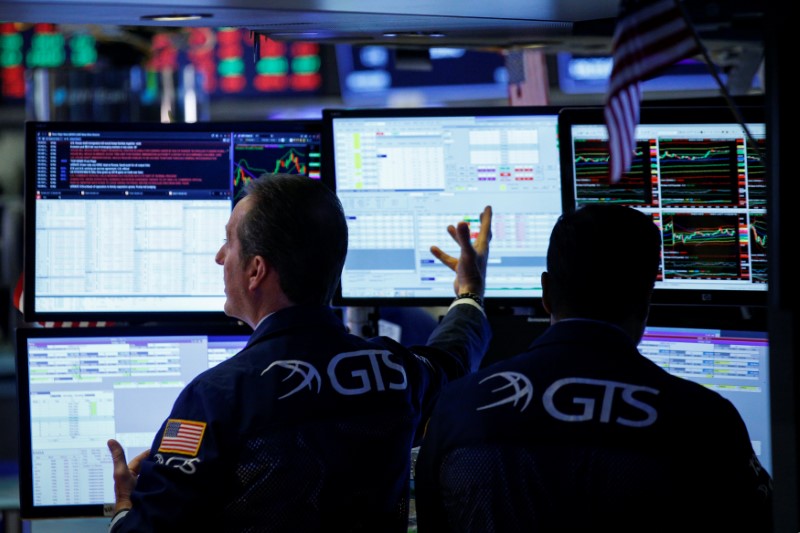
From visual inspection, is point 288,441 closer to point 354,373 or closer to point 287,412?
point 287,412

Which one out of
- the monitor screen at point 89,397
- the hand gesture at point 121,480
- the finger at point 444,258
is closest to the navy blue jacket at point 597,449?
the hand gesture at point 121,480

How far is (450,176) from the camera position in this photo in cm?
253

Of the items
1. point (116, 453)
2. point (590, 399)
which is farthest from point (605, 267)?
point (116, 453)

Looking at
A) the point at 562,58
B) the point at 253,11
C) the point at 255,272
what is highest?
the point at 562,58

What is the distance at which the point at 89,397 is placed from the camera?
8.24ft

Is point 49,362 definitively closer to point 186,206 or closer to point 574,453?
point 186,206

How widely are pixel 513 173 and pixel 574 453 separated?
0.97 metres

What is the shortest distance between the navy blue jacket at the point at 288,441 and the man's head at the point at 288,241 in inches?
2.3

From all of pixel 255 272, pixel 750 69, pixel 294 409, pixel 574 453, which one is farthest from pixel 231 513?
pixel 750 69

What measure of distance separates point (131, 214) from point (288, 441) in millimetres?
941

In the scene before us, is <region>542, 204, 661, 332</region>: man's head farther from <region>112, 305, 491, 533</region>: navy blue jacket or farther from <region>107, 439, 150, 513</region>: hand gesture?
<region>107, 439, 150, 513</region>: hand gesture

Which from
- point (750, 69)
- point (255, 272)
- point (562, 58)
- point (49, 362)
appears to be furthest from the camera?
point (562, 58)

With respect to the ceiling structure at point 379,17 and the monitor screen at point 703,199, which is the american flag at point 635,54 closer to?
the ceiling structure at point 379,17

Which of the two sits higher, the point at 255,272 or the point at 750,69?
the point at 750,69
